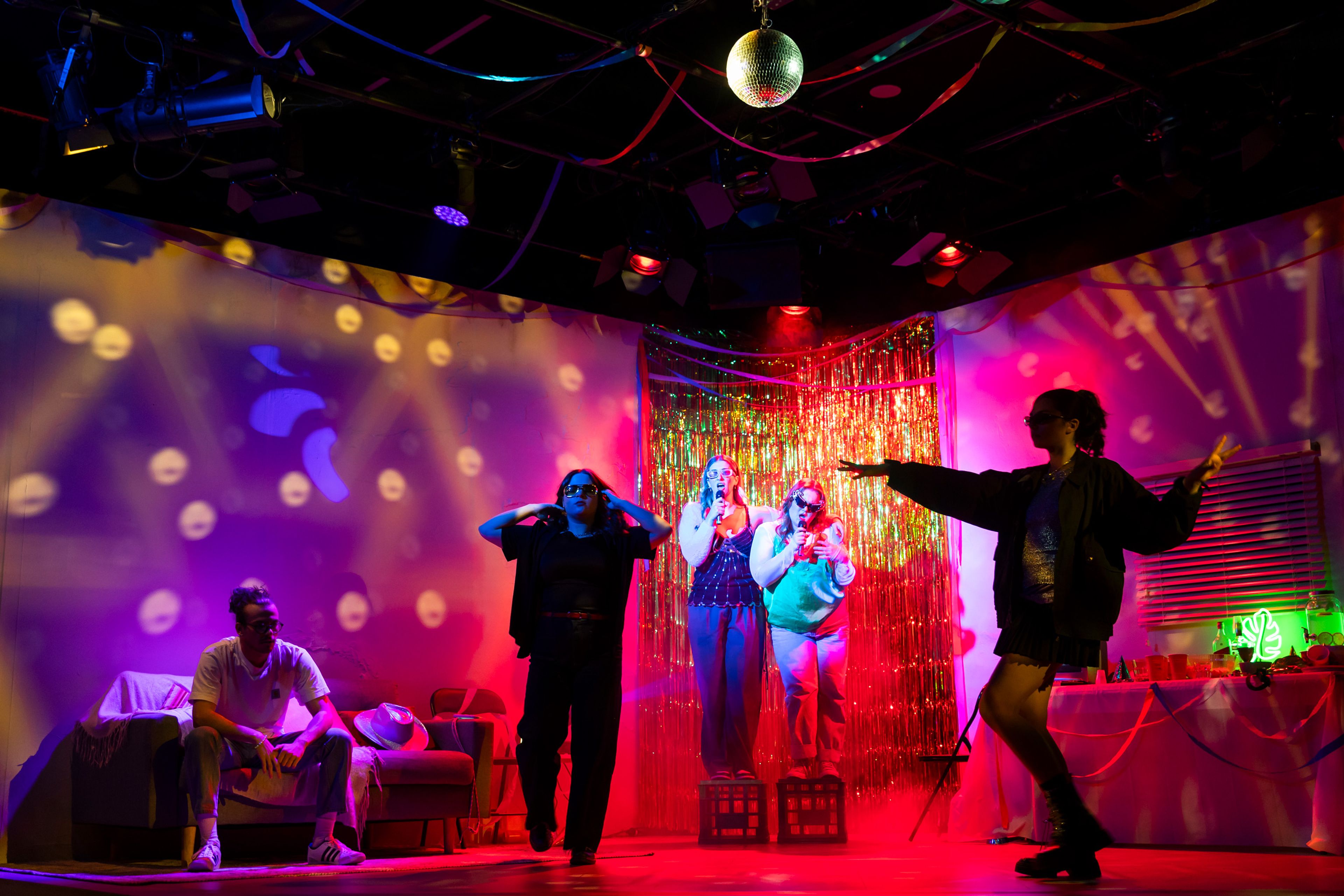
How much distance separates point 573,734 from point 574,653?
0.98ft

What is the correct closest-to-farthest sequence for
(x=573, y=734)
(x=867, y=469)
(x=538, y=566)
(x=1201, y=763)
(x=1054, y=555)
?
1. (x=1054, y=555)
2. (x=867, y=469)
3. (x=573, y=734)
4. (x=538, y=566)
5. (x=1201, y=763)

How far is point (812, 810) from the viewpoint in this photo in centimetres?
571

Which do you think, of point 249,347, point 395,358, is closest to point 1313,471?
point 395,358

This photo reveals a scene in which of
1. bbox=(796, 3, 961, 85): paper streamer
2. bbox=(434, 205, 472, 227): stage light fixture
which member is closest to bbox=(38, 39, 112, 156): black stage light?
bbox=(434, 205, 472, 227): stage light fixture

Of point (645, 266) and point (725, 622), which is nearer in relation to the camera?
point (725, 622)

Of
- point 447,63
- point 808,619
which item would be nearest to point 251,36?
point 447,63

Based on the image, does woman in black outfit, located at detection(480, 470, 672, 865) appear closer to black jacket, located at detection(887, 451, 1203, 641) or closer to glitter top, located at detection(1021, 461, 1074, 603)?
black jacket, located at detection(887, 451, 1203, 641)

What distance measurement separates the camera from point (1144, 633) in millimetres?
5957

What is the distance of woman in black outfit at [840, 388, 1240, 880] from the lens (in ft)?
10.9

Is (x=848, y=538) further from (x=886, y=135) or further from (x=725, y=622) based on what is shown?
(x=886, y=135)

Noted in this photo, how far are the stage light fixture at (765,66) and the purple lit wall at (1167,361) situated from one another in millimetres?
2828

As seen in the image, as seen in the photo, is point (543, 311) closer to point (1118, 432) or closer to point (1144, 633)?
point (1118, 432)

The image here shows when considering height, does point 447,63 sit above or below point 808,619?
above

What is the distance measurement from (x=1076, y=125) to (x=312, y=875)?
189 inches
